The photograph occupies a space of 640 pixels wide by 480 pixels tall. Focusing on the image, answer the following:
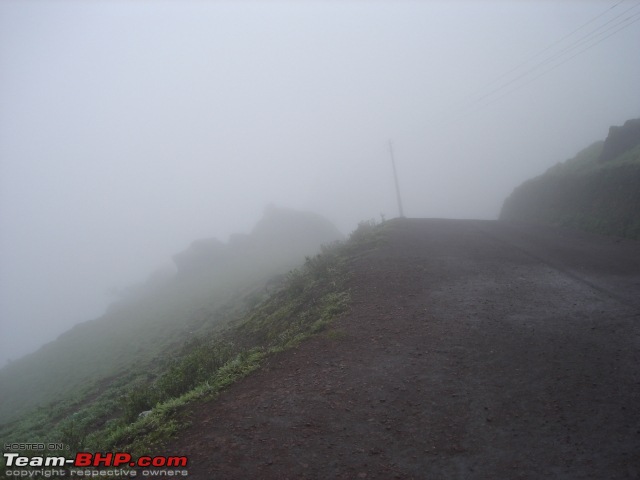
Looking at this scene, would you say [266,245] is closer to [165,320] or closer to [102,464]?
[165,320]

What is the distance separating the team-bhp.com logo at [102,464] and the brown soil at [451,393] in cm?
28

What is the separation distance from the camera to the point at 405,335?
9438mm

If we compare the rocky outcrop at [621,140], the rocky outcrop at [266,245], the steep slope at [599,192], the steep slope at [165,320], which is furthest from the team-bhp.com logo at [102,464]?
the rocky outcrop at [266,245]

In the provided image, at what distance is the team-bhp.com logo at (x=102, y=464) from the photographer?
5.63 metres

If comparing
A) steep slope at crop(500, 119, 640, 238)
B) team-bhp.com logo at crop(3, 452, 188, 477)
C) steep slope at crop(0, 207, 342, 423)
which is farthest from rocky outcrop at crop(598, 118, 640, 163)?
team-bhp.com logo at crop(3, 452, 188, 477)

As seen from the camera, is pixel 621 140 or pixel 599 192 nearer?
pixel 599 192

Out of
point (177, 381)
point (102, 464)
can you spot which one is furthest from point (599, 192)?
point (102, 464)

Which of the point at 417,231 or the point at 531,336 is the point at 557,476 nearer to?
the point at 531,336

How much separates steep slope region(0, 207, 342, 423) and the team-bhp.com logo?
31.6ft

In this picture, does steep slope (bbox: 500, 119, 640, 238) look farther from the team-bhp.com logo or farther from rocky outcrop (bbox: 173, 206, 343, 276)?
rocky outcrop (bbox: 173, 206, 343, 276)

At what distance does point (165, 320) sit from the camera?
3192cm

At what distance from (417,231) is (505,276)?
8.71 metres

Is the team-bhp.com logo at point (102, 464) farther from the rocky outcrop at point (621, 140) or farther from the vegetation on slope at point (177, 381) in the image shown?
the rocky outcrop at point (621, 140)

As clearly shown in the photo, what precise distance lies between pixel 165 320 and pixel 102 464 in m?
27.7
